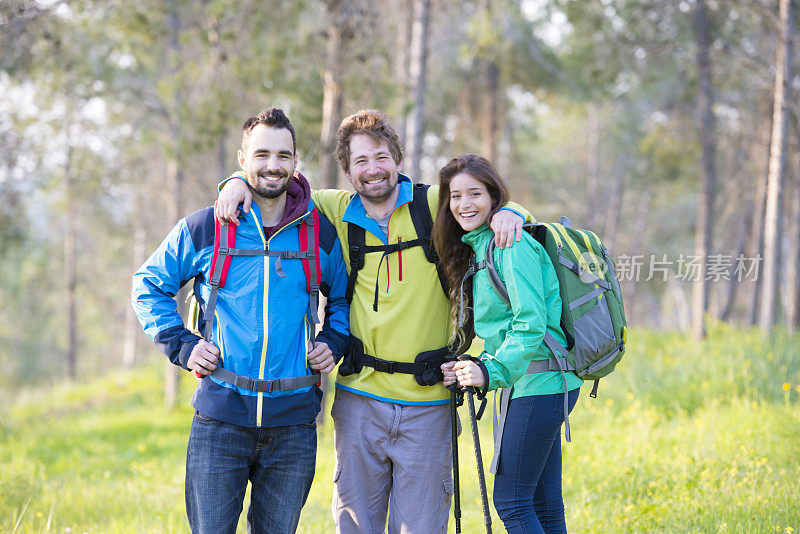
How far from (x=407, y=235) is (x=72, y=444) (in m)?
8.03

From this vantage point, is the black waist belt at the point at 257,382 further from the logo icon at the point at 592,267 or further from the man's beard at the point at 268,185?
the logo icon at the point at 592,267

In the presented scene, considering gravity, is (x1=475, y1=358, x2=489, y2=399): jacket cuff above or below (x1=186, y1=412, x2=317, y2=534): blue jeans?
above

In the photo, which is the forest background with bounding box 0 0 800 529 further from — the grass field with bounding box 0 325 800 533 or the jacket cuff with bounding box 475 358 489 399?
the jacket cuff with bounding box 475 358 489 399

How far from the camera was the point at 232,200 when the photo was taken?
290 cm

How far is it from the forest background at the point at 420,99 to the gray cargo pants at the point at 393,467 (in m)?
3.53

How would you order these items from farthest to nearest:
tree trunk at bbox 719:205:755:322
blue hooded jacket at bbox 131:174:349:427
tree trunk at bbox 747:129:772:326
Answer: tree trunk at bbox 719:205:755:322
tree trunk at bbox 747:129:772:326
blue hooded jacket at bbox 131:174:349:427

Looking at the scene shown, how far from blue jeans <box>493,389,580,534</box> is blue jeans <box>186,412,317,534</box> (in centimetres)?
89

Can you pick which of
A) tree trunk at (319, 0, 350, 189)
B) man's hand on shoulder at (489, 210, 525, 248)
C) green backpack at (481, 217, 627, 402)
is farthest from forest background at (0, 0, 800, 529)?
man's hand on shoulder at (489, 210, 525, 248)

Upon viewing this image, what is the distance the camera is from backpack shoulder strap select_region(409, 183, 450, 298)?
3.20 m

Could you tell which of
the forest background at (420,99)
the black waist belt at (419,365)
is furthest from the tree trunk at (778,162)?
the black waist belt at (419,365)

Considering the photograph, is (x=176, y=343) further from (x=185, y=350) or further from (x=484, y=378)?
(x=484, y=378)

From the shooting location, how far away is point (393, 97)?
7672 millimetres

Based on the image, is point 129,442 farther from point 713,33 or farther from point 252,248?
point 713,33

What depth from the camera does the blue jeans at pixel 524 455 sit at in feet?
9.52
